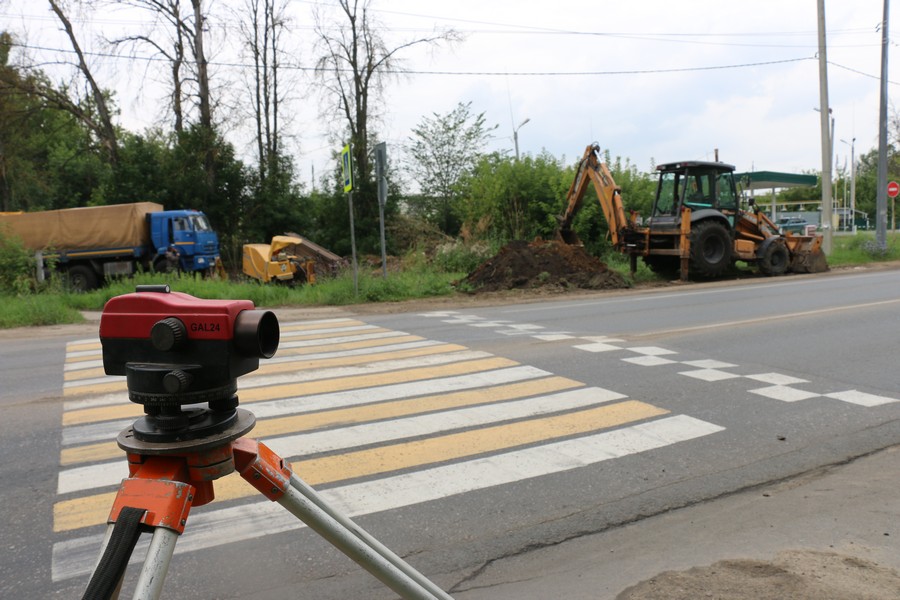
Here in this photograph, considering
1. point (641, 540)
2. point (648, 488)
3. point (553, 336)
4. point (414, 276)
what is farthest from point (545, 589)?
point (414, 276)

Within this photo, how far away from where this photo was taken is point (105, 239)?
2353 centimetres

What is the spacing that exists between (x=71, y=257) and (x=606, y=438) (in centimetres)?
2389

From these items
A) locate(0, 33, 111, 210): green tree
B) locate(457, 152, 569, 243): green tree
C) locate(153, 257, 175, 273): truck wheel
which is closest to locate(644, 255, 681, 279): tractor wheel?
locate(457, 152, 569, 243): green tree

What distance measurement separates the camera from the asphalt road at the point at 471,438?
3.35 meters

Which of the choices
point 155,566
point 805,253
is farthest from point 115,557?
point 805,253

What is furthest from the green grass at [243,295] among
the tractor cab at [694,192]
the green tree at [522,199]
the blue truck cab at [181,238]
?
the green tree at [522,199]

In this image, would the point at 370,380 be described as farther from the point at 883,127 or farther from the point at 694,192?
the point at 883,127

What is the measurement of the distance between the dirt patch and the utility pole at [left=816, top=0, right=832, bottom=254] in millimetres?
23944

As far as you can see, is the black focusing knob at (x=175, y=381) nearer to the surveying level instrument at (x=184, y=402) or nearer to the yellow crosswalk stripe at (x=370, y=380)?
the surveying level instrument at (x=184, y=402)

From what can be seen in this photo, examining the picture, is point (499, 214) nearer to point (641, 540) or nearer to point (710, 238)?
point (710, 238)

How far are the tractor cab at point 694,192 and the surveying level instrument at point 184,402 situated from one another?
1792 centimetres

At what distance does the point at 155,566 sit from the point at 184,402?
39 cm

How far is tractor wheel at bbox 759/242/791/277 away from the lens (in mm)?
19891

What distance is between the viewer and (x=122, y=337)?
169 centimetres
